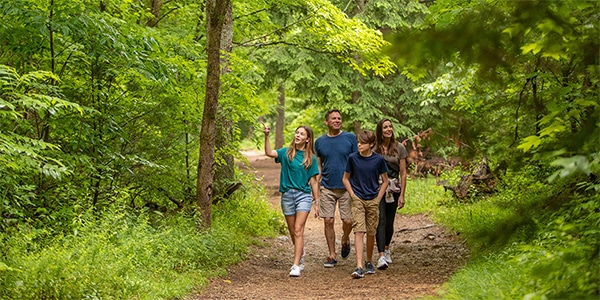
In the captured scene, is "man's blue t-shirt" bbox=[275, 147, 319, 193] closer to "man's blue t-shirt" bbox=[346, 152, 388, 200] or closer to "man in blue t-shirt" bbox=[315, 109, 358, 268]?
"man in blue t-shirt" bbox=[315, 109, 358, 268]

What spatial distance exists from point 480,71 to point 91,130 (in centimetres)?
564

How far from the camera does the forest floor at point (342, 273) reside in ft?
26.2

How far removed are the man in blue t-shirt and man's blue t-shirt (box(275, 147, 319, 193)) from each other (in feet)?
0.97

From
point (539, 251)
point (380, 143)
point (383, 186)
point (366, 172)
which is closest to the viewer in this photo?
point (539, 251)

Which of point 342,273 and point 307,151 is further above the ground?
point 307,151

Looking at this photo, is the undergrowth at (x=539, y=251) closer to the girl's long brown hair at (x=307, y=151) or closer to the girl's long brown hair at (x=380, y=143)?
the girl's long brown hair at (x=380, y=143)

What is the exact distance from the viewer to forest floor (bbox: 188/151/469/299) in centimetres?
798

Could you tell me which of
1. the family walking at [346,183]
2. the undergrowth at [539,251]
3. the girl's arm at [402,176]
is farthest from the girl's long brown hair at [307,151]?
the undergrowth at [539,251]

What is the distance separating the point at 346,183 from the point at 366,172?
0.33 meters

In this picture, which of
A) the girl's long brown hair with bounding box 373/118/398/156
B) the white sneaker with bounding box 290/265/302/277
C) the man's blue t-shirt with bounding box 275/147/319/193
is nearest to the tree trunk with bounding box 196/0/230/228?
the man's blue t-shirt with bounding box 275/147/319/193

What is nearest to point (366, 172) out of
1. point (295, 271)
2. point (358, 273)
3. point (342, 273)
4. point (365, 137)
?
point (365, 137)

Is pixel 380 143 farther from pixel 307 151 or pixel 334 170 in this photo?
pixel 307 151

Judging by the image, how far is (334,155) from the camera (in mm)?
9805

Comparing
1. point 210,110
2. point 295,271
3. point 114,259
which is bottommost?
point 295,271
